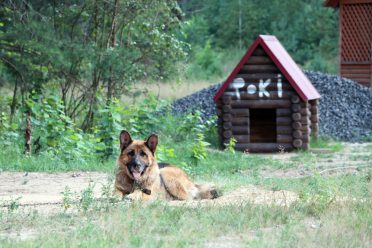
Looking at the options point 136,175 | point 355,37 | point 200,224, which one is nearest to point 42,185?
point 136,175

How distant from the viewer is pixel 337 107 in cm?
2433

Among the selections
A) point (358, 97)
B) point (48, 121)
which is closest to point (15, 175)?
point (48, 121)

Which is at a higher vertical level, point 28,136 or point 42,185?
point 28,136

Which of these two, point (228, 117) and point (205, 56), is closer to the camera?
point (228, 117)

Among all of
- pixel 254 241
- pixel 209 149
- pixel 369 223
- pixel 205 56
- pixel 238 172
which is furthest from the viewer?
pixel 205 56

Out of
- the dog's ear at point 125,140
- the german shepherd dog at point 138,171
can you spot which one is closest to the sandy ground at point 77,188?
the german shepherd dog at point 138,171

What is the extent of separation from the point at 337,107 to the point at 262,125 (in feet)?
12.7

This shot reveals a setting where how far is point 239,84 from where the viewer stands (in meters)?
19.5

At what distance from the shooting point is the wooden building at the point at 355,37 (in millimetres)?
30734

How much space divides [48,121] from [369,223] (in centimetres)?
839

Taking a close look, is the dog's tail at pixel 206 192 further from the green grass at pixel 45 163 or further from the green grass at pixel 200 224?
the green grass at pixel 45 163

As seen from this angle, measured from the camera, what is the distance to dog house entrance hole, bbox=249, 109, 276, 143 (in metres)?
21.1

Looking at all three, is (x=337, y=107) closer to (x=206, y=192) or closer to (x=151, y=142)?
(x=206, y=192)

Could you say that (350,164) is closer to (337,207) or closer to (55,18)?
(337,207)
